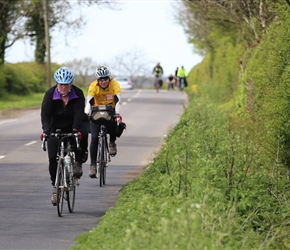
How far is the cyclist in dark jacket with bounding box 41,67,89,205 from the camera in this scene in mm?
13273

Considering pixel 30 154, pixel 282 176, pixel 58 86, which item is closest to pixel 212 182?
pixel 58 86

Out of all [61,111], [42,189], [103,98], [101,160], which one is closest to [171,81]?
[103,98]

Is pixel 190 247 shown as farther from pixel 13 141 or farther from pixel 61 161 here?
pixel 13 141

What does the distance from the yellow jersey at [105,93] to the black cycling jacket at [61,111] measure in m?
3.68

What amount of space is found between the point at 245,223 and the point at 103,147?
20.9ft

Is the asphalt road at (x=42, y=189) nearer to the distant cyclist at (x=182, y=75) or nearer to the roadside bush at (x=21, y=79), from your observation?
the roadside bush at (x=21, y=79)

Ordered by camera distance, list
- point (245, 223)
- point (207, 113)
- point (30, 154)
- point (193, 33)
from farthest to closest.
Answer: point (193, 33) < point (207, 113) < point (30, 154) < point (245, 223)

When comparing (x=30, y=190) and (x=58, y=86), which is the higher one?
(x=58, y=86)

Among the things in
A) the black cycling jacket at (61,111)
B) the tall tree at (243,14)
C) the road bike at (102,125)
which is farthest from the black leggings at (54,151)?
the tall tree at (243,14)

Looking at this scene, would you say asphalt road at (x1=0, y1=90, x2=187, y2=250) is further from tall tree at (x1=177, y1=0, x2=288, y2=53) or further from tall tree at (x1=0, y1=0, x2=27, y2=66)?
tall tree at (x1=0, y1=0, x2=27, y2=66)

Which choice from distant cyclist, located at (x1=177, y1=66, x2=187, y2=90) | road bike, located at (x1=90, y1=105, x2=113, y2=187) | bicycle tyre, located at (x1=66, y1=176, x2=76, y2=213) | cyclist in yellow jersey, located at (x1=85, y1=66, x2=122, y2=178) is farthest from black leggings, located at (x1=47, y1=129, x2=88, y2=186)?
distant cyclist, located at (x1=177, y1=66, x2=187, y2=90)

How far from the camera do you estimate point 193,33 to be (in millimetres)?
65375

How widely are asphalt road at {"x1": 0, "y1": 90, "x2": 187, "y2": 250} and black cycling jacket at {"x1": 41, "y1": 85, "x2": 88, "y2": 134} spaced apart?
106cm

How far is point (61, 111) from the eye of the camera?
44.1 ft
